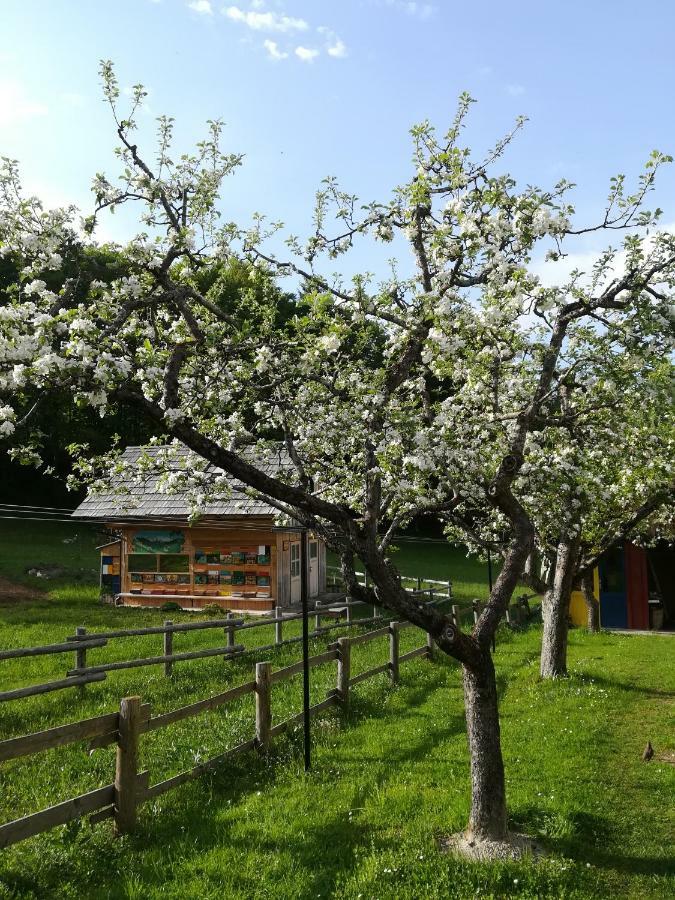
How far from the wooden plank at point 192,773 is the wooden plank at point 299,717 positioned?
14.9 inches

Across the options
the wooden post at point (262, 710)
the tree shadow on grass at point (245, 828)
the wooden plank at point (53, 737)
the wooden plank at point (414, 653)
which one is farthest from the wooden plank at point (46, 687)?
the wooden plank at point (414, 653)

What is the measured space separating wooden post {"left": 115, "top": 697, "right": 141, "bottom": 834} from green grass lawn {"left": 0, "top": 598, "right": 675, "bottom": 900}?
6.7 inches

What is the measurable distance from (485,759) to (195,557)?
18.4 metres

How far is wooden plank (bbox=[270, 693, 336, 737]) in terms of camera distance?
9.32 meters

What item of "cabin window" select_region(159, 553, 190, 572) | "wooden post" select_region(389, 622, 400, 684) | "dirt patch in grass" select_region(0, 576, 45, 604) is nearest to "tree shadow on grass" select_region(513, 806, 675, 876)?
"wooden post" select_region(389, 622, 400, 684)

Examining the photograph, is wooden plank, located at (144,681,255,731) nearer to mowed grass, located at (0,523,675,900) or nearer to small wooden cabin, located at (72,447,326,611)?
mowed grass, located at (0,523,675,900)

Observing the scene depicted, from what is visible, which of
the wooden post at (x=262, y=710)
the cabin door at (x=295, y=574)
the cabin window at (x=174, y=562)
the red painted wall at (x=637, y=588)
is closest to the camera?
the wooden post at (x=262, y=710)

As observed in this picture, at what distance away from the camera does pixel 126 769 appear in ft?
22.3

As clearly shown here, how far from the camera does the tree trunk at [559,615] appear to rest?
1371cm

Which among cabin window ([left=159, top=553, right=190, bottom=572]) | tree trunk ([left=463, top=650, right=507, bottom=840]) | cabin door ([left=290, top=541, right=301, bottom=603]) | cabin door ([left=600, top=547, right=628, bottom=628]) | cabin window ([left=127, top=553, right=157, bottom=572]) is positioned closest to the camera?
tree trunk ([left=463, top=650, right=507, bottom=840])

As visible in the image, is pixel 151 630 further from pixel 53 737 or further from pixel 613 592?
pixel 613 592

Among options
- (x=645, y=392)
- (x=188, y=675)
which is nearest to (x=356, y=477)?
(x=645, y=392)

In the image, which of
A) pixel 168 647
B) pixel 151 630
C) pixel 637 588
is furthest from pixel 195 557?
pixel 637 588

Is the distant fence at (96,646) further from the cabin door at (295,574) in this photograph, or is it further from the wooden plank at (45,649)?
the cabin door at (295,574)
